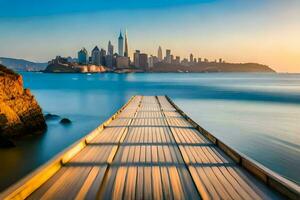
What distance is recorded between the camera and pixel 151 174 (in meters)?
8.44

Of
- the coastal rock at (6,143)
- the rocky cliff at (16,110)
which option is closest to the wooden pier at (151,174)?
the coastal rock at (6,143)

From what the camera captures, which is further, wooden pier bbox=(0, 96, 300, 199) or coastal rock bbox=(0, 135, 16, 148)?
coastal rock bbox=(0, 135, 16, 148)

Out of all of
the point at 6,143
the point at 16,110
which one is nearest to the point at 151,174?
the point at 6,143

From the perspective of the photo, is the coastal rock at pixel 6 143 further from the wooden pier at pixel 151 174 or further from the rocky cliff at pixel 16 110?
the wooden pier at pixel 151 174

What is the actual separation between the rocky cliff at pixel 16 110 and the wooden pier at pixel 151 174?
28.7 feet

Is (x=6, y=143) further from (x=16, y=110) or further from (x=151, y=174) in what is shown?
(x=151, y=174)

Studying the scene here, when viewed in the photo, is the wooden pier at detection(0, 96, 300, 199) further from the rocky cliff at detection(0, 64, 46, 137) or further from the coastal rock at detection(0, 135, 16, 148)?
the rocky cliff at detection(0, 64, 46, 137)

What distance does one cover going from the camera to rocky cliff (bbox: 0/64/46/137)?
18.8 metres

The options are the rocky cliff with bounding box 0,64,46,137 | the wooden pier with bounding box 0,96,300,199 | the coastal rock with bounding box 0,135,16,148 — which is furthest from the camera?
the rocky cliff with bounding box 0,64,46,137

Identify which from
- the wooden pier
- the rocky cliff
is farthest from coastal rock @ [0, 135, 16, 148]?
the wooden pier

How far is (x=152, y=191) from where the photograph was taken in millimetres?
7238

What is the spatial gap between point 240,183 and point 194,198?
5.45 feet

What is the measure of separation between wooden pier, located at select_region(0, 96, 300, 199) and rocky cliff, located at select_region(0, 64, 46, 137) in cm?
875

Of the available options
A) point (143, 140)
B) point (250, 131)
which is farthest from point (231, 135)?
point (143, 140)
